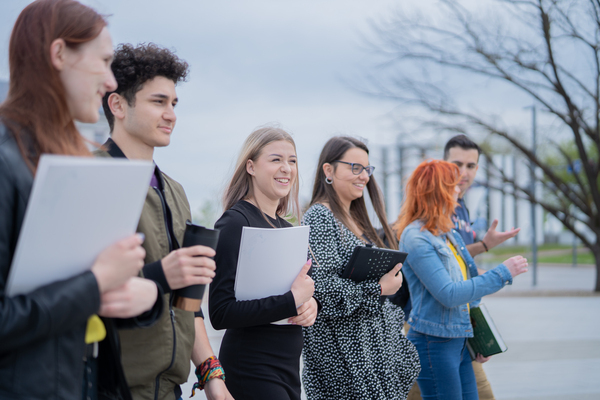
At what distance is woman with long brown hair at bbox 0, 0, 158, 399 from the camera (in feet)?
3.56

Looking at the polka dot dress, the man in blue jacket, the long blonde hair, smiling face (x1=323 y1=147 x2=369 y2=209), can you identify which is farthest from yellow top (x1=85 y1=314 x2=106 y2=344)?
the man in blue jacket

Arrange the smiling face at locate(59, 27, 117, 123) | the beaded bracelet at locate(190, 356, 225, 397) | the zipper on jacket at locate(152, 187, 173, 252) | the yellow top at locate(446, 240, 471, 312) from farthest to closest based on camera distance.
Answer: the yellow top at locate(446, 240, 471, 312) → the beaded bracelet at locate(190, 356, 225, 397) → the zipper on jacket at locate(152, 187, 173, 252) → the smiling face at locate(59, 27, 117, 123)

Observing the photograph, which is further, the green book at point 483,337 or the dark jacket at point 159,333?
the green book at point 483,337

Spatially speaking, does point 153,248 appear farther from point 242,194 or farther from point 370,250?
point 370,250

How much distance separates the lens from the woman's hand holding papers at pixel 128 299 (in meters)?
1.18

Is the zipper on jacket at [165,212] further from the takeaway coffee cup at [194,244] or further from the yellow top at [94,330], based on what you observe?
the yellow top at [94,330]

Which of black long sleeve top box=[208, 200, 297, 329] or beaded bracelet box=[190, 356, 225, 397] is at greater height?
black long sleeve top box=[208, 200, 297, 329]

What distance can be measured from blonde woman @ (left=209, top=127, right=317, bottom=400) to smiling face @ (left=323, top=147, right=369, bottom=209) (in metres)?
0.61

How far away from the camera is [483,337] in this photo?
125 inches

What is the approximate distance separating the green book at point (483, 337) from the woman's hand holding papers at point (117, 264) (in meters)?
2.55

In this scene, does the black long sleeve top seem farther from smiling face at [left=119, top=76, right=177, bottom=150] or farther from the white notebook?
smiling face at [left=119, top=76, right=177, bottom=150]

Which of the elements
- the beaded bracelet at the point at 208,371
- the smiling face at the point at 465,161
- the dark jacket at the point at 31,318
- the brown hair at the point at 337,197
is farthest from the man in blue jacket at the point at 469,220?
the dark jacket at the point at 31,318

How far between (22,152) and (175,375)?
91 cm

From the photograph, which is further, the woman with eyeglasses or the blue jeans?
the blue jeans
